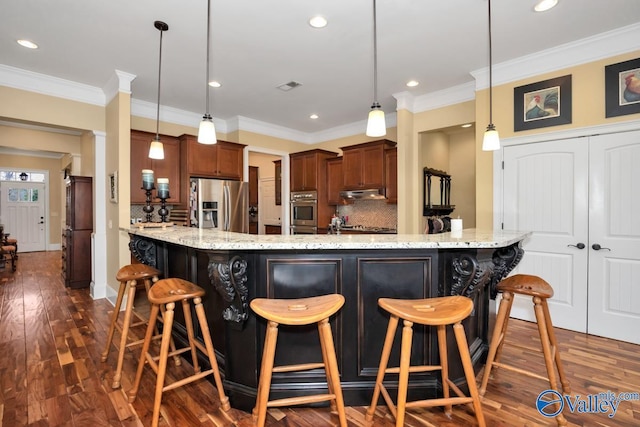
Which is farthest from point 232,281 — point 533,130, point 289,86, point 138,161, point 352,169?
point 352,169

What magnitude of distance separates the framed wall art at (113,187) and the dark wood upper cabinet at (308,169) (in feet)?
10.4

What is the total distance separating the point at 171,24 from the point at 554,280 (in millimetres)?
4558

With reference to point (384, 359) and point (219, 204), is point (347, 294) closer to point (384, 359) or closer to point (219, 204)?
point (384, 359)

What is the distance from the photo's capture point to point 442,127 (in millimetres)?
4402

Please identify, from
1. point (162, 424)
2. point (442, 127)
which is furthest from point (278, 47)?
point (162, 424)

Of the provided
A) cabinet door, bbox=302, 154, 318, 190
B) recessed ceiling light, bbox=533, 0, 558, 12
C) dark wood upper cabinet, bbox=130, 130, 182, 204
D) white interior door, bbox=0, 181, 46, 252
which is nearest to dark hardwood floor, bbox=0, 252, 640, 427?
dark wood upper cabinet, bbox=130, 130, 182, 204

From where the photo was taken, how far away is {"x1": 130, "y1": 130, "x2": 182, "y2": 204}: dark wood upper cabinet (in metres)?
4.45

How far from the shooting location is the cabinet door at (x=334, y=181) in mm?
5809

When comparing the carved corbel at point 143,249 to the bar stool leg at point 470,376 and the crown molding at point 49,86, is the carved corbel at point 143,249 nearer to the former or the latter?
the crown molding at point 49,86

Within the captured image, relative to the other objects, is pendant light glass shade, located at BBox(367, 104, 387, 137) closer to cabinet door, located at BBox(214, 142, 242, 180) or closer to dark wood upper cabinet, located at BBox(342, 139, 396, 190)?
dark wood upper cabinet, located at BBox(342, 139, 396, 190)

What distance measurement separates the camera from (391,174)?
5.00 m

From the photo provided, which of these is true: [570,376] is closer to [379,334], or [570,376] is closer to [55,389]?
[379,334]

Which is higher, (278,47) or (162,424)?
(278,47)

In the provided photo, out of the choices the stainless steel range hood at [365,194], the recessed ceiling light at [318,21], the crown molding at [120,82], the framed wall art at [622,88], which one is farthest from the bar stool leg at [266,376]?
the stainless steel range hood at [365,194]
